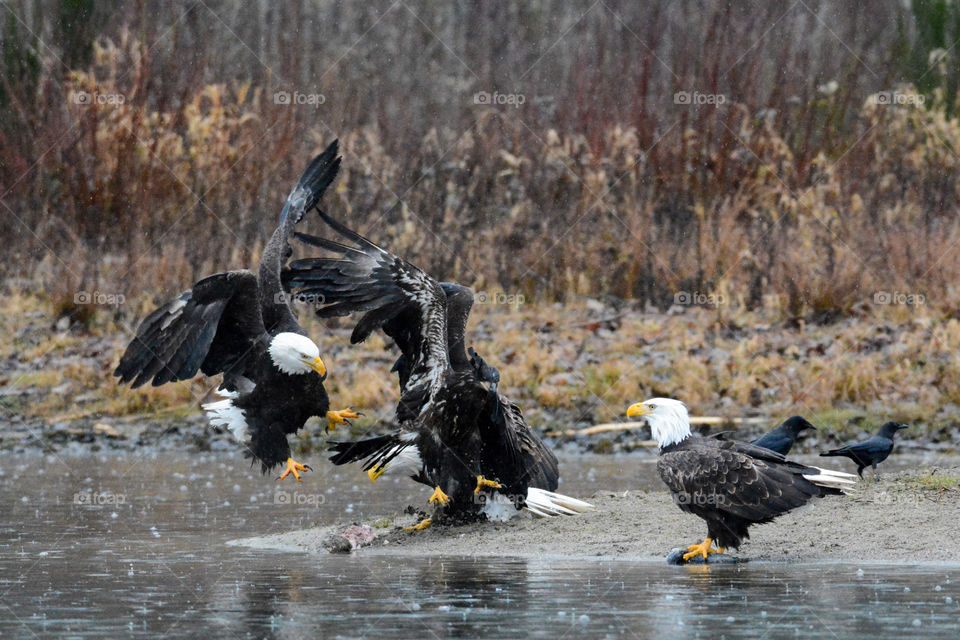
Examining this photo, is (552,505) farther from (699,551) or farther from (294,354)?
(294,354)

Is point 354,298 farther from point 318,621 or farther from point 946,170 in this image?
point 946,170

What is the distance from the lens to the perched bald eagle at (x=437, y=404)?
35.7 feet

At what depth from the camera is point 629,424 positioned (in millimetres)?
17266

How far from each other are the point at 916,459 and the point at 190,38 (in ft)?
44.3

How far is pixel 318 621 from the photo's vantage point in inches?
293

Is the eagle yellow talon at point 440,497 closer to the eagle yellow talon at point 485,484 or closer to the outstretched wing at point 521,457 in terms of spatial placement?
the eagle yellow talon at point 485,484

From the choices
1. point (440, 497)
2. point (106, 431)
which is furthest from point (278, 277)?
point (106, 431)

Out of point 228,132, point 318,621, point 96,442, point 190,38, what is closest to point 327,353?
point 96,442

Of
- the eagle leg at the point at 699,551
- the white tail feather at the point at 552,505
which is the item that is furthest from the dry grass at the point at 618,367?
the eagle leg at the point at 699,551

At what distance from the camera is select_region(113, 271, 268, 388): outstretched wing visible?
11.7 meters

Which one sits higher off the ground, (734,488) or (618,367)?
(618,367)

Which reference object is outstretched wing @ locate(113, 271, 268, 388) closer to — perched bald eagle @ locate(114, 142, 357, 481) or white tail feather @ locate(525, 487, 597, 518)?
perched bald eagle @ locate(114, 142, 357, 481)

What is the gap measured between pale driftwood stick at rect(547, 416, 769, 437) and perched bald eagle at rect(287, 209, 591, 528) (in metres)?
5.68

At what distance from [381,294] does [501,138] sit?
12135 mm
